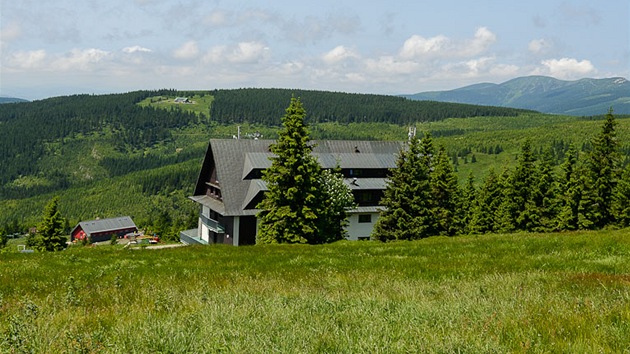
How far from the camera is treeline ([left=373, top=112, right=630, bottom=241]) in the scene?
5153 centimetres

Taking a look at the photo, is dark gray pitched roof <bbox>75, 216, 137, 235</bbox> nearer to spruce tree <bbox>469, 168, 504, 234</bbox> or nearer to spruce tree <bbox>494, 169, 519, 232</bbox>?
spruce tree <bbox>469, 168, 504, 234</bbox>

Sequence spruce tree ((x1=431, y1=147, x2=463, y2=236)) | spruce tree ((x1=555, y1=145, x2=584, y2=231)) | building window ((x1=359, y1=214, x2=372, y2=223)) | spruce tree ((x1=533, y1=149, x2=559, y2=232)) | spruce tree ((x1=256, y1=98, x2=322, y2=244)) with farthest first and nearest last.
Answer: building window ((x1=359, y1=214, x2=372, y2=223)) < spruce tree ((x1=533, y1=149, x2=559, y2=232)) < spruce tree ((x1=431, y1=147, x2=463, y2=236)) < spruce tree ((x1=555, y1=145, x2=584, y2=231)) < spruce tree ((x1=256, y1=98, x2=322, y2=244))

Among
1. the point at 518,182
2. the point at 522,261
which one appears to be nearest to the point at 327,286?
the point at 522,261

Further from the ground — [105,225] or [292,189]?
[292,189]

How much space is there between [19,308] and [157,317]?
3074 millimetres

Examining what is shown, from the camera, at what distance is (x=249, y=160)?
189 ft

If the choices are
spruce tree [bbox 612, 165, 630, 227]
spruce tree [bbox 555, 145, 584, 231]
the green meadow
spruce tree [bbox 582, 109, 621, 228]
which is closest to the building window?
spruce tree [bbox 555, 145, 584, 231]

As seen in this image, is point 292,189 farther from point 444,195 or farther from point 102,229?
Result: point 102,229

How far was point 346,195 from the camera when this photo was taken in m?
51.4

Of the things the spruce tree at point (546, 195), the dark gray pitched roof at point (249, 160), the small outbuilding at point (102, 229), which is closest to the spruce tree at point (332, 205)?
the dark gray pitched roof at point (249, 160)

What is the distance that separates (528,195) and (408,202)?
1994cm

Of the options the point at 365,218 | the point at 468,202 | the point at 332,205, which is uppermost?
the point at 332,205

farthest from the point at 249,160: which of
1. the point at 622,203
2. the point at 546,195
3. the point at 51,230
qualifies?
the point at 622,203

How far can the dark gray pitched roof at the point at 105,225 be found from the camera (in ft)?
576
